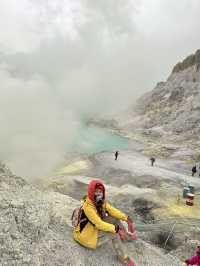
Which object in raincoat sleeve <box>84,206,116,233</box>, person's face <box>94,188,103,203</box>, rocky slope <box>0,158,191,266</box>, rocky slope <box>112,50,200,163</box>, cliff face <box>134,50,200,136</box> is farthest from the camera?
cliff face <box>134,50,200,136</box>

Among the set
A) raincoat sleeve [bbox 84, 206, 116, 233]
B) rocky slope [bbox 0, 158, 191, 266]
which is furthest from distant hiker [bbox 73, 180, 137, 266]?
rocky slope [bbox 0, 158, 191, 266]

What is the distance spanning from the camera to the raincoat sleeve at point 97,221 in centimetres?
782

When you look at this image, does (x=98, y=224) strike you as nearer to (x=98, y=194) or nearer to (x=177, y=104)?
(x=98, y=194)

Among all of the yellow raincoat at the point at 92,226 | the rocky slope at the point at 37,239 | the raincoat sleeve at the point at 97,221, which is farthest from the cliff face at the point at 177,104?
the raincoat sleeve at the point at 97,221

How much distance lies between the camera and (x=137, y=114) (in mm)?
157250

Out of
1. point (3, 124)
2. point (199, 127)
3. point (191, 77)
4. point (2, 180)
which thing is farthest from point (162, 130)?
point (2, 180)

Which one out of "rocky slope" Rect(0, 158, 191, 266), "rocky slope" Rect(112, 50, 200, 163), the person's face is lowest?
"rocky slope" Rect(0, 158, 191, 266)

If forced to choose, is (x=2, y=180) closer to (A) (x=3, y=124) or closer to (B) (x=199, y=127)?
(B) (x=199, y=127)

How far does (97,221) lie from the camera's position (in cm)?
784

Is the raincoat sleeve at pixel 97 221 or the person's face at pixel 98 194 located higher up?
the person's face at pixel 98 194

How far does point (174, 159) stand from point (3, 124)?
101 metres

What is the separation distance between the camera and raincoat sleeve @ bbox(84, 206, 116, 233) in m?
7.82

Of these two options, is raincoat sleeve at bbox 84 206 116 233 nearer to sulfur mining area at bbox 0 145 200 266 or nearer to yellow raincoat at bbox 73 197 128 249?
yellow raincoat at bbox 73 197 128 249

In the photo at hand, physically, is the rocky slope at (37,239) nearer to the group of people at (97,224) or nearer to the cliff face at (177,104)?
the group of people at (97,224)
